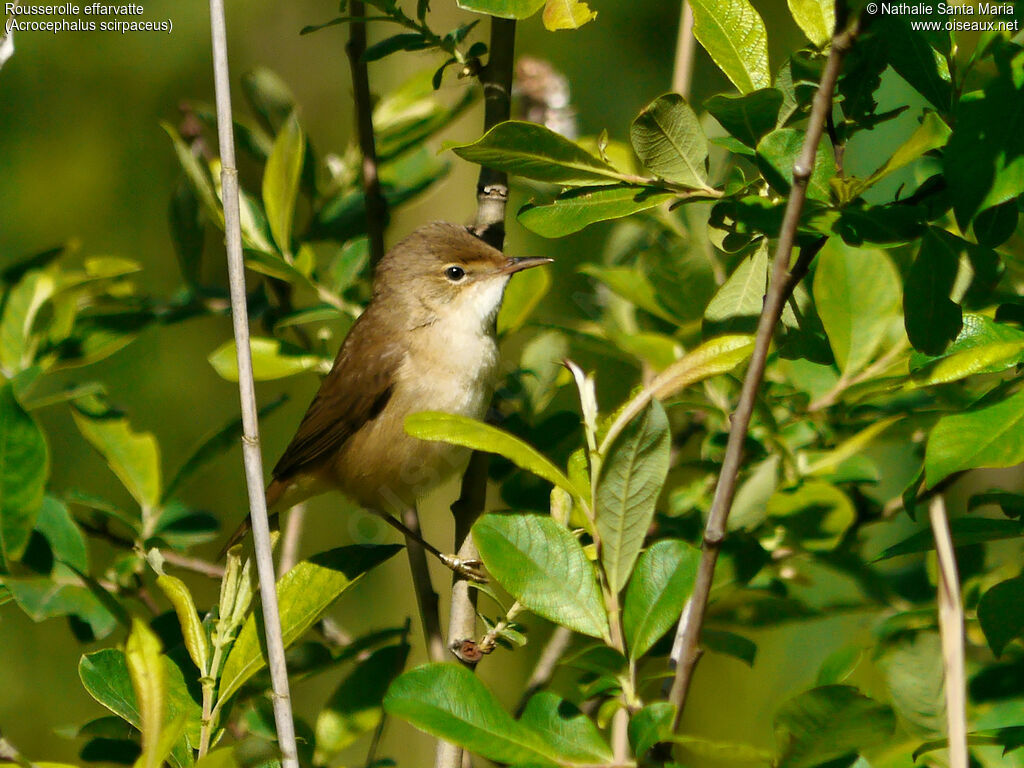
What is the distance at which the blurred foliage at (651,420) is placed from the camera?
114 centimetres

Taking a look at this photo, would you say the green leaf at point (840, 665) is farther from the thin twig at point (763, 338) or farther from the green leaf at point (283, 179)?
the green leaf at point (283, 179)

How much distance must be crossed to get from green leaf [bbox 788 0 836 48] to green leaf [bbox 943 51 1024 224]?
0.65 feet

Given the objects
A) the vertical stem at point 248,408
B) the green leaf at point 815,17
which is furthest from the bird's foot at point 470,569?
the green leaf at point 815,17

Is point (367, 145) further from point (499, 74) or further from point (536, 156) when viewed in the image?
point (536, 156)

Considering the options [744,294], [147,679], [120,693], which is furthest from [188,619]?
[744,294]

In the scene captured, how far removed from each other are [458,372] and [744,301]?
1.18 meters

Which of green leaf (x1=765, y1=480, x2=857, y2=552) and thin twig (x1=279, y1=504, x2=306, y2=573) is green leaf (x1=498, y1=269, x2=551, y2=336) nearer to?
thin twig (x1=279, y1=504, x2=306, y2=573)

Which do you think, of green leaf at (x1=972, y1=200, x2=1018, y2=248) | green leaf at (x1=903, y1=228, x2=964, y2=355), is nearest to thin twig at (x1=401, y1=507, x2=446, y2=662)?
green leaf at (x1=903, y1=228, x2=964, y2=355)

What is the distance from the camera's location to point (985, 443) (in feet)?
3.66

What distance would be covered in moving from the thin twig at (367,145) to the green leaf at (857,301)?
0.79 m

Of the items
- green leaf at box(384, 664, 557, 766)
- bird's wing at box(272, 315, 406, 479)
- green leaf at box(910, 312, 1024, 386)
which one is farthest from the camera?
bird's wing at box(272, 315, 406, 479)

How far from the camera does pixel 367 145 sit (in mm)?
1997

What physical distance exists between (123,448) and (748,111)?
1328mm

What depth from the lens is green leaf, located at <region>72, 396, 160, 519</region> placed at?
78.4 inches
